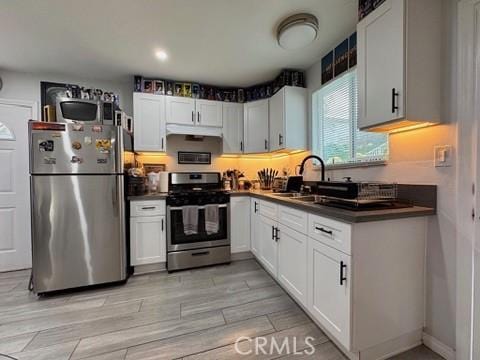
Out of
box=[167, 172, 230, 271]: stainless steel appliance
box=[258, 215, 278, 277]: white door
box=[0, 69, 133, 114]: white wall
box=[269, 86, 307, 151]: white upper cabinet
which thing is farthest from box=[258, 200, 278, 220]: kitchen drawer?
box=[0, 69, 133, 114]: white wall

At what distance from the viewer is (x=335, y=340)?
4.90 ft

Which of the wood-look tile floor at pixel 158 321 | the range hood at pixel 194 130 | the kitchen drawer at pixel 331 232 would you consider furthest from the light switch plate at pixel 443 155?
the range hood at pixel 194 130

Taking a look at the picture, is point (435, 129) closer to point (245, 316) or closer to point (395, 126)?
point (395, 126)

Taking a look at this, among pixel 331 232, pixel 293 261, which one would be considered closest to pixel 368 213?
pixel 331 232

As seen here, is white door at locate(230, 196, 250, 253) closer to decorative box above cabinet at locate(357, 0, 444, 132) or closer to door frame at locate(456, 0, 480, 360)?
decorative box above cabinet at locate(357, 0, 444, 132)

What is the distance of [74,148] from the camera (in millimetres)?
2166

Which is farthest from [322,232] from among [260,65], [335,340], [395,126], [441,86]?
[260,65]

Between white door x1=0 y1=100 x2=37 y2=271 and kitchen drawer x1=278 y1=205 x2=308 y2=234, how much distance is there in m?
3.18

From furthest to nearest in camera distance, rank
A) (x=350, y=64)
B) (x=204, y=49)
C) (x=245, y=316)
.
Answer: (x=204, y=49) < (x=350, y=64) < (x=245, y=316)

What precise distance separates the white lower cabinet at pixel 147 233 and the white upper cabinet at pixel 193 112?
3.99ft

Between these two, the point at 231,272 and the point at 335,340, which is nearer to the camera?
the point at 335,340

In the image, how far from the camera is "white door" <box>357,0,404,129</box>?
4.45 ft

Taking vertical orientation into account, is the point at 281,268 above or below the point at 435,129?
below

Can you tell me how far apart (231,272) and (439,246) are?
1978 mm
